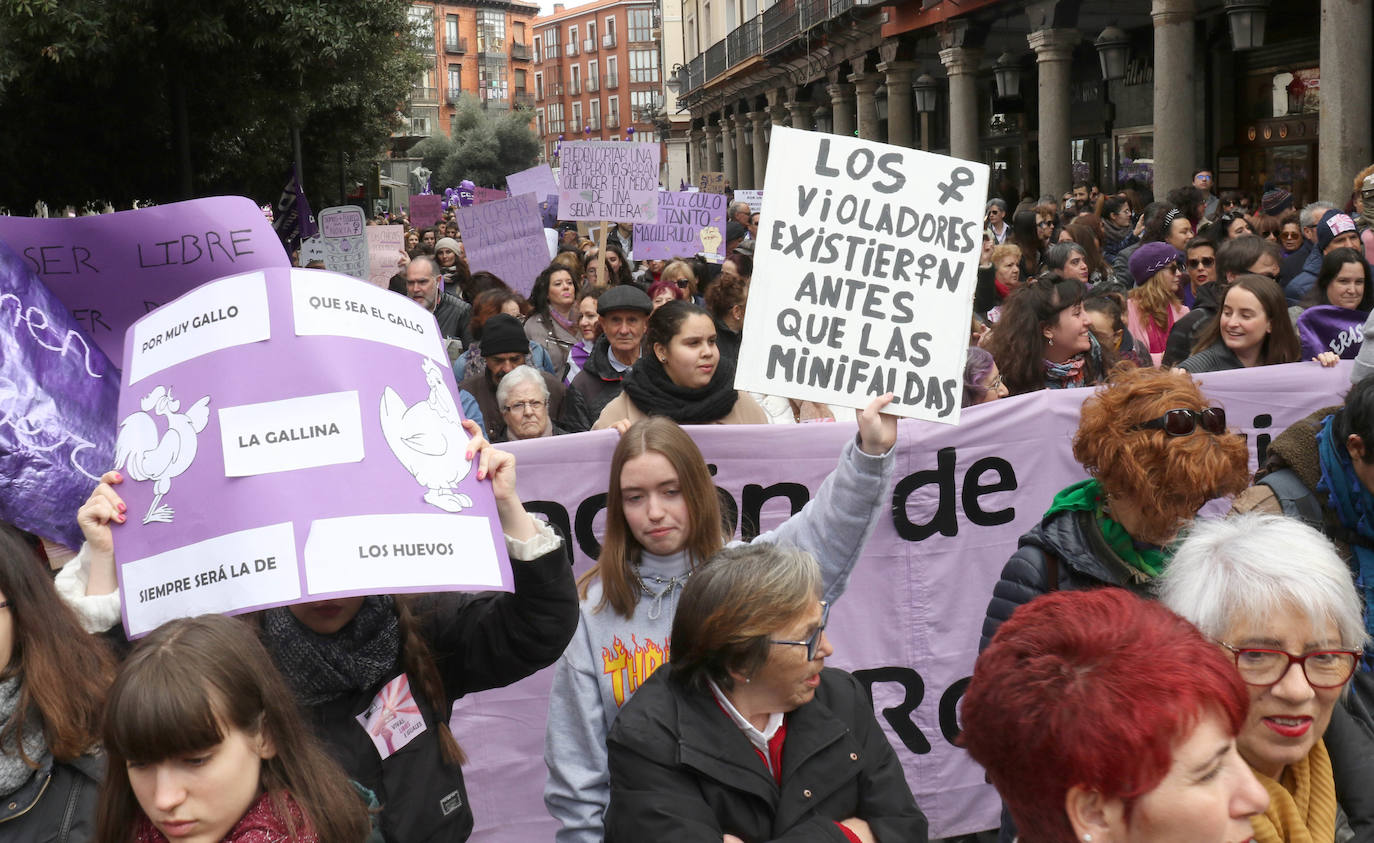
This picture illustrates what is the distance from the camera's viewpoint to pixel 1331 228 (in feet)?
26.9

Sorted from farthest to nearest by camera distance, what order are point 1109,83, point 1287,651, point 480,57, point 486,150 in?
→ point 480,57 < point 486,150 < point 1109,83 < point 1287,651

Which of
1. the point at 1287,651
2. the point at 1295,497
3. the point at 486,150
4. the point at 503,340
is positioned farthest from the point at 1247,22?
the point at 486,150

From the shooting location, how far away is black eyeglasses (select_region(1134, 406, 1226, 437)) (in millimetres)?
3164

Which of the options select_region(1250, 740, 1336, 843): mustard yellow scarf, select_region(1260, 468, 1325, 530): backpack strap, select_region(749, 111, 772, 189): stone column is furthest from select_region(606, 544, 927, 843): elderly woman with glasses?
select_region(749, 111, 772, 189): stone column

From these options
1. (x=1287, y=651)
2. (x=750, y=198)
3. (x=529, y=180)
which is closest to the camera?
(x=1287, y=651)

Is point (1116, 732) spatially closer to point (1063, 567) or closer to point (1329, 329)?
point (1063, 567)

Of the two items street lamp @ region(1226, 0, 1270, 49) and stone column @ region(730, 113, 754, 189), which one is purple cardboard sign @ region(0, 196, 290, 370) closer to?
street lamp @ region(1226, 0, 1270, 49)

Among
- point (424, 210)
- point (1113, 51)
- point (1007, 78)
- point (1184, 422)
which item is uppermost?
point (1007, 78)

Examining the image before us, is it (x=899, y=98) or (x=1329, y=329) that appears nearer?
(x=1329, y=329)

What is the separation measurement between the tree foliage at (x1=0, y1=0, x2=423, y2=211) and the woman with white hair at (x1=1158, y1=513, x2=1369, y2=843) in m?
10.2

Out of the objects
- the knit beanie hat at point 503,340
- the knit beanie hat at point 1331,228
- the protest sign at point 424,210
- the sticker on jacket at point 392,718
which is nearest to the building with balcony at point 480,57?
the protest sign at point 424,210

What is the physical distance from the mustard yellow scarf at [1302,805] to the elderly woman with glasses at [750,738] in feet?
2.13

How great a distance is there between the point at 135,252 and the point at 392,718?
1.80 metres

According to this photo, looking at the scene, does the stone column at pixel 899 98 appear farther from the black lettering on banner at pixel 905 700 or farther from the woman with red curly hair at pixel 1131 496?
the woman with red curly hair at pixel 1131 496
